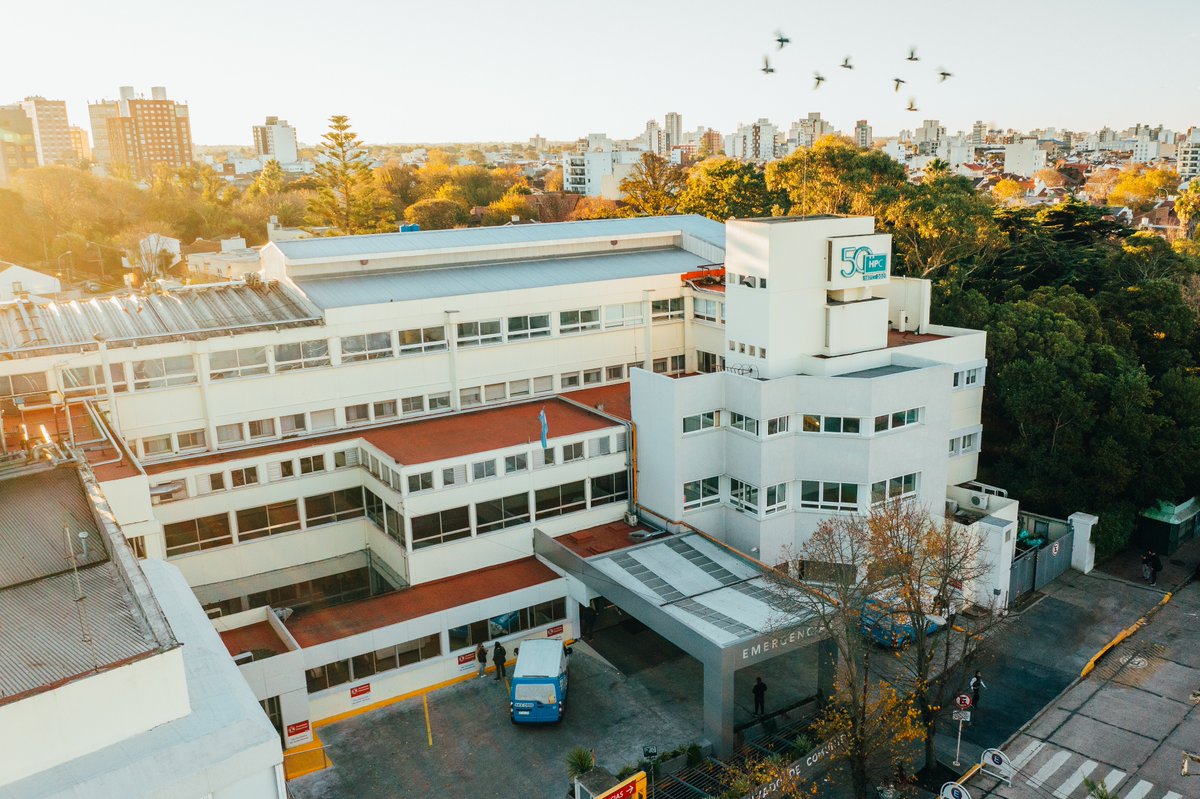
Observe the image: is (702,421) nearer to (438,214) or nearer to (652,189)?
(652,189)

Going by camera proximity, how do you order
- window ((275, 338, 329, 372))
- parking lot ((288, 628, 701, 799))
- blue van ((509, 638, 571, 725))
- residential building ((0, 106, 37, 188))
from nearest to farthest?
parking lot ((288, 628, 701, 799)) < blue van ((509, 638, 571, 725)) < window ((275, 338, 329, 372)) < residential building ((0, 106, 37, 188))

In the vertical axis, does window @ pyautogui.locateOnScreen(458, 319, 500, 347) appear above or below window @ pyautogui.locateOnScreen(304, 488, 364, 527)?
above

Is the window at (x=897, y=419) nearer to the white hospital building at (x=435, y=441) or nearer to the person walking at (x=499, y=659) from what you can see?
the white hospital building at (x=435, y=441)

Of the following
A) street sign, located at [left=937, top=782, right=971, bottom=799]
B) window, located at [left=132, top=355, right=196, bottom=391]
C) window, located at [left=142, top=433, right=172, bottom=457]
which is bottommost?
street sign, located at [left=937, top=782, right=971, bottom=799]

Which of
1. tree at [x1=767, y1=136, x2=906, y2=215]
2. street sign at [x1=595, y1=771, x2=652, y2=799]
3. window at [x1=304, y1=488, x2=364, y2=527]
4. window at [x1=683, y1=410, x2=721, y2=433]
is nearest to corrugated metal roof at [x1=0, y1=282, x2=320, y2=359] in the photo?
window at [x1=304, y1=488, x2=364, y2=527]

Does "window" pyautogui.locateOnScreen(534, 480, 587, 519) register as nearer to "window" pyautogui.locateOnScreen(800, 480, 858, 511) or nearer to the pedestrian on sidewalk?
"window" pyautogui.locateOnScreen(800, 480, 858, 511)

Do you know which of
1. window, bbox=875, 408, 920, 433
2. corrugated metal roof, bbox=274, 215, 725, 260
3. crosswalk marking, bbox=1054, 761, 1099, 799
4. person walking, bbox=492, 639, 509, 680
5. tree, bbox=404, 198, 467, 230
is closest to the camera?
crosswalk marking, bbox=1054, 761, 1099, 799
